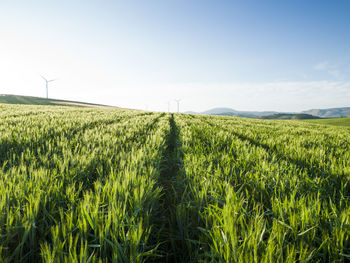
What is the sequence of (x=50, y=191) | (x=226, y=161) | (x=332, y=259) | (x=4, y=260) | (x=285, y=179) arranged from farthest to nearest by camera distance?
1. (x=226, y=161)
2. (x=285, y=179)
3. (x=50, y=191)
4. (x=332, y=259)
5. (x=4, y=260)

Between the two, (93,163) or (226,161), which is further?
(226,161)

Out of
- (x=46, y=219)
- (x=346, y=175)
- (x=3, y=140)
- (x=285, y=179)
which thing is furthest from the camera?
(x=3, y=140)

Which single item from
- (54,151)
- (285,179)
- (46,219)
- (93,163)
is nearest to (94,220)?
(46,219)

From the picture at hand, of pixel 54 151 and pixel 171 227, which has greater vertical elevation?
pixel 54 151

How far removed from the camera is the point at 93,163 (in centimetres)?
255

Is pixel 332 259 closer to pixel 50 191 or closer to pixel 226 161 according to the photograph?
pixel 226 161

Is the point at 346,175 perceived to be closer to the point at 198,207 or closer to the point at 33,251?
the point at 198,207

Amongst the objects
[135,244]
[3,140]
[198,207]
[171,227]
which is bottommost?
[171,227]

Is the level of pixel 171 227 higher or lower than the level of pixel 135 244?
lower

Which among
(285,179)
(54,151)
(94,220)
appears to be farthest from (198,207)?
(54,151)

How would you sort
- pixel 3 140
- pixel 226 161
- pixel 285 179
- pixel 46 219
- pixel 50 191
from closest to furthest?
pixel 46 219 → pixel 50 191 → pixel 285 179 → pixel 226 161 → pixel 3 140

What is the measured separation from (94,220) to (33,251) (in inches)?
18.4

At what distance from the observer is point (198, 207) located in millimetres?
1677

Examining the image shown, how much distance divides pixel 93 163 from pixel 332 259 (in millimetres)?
2805
